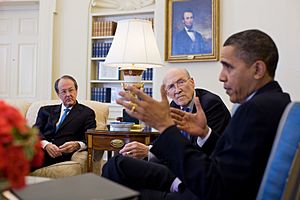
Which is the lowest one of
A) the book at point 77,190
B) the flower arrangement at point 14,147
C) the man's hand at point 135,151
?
the man's hand at point 135,151

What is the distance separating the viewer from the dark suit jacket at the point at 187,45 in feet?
13.7

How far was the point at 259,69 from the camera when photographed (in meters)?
1.25

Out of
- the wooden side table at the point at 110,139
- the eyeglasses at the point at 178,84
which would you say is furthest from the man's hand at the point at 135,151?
the eyeglasses at the point at 178,84

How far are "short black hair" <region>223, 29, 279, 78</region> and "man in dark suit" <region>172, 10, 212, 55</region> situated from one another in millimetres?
2924

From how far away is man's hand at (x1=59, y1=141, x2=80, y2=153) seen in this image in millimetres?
2766

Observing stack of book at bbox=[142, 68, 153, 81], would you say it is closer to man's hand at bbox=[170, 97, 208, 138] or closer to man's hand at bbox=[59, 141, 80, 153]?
man's hand at bbox=[59, 141, 80, 153]

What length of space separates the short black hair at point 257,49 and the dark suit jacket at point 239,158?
15cm

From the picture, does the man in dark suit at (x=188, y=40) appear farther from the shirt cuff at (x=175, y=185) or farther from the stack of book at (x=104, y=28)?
the shirt cuff at (x=175, y=185)

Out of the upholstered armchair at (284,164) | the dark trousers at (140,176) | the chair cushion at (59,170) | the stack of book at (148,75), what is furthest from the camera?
the stack of book at (148,75)

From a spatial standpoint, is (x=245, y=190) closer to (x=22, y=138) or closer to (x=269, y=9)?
(x=22, y=138)

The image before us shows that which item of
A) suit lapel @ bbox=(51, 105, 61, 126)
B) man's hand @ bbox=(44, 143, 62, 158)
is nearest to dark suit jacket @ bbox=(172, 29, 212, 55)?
suit lapel @ bbox=(51, 105, 61, 126)

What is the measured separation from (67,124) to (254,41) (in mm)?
2074

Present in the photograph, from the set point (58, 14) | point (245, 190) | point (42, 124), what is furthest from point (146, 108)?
point (58, 14)

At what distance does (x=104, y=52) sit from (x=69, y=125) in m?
2.00
